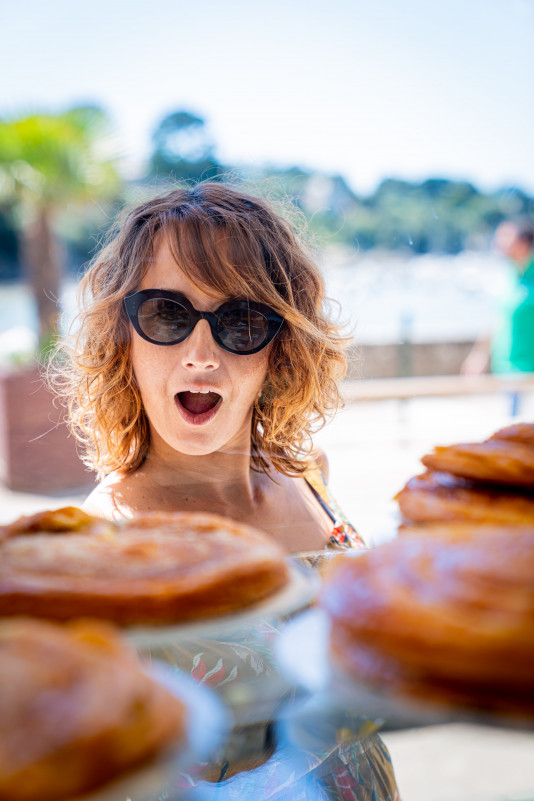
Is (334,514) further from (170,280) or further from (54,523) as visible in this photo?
(54,523)

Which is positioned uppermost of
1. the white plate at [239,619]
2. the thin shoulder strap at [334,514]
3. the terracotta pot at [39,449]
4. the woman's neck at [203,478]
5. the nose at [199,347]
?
the nose at [199,347]

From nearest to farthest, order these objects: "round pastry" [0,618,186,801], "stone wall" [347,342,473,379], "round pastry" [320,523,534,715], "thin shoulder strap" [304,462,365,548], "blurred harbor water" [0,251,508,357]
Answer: "round pastry" [0,618,186,801], "round pastry" [320,523,534,715], "thin shoulder strap" [304,462,365,548], "blurred harbor water" [0,251,508,357], "stone wall" [347,342,473,379]

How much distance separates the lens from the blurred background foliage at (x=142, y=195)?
78.8 inches

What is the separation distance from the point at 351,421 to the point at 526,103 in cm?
149

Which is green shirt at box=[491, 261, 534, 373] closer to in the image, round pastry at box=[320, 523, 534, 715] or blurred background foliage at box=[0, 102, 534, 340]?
blurred background foliage at box=[0, 102, 534, 340]

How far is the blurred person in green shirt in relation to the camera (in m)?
2.18

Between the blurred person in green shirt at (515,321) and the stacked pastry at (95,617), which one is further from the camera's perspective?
the blurred person in green shirt at (515,321)

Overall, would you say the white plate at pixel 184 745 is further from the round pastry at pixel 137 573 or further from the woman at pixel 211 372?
the woman at pixel 211 372

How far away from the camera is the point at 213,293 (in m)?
1.17

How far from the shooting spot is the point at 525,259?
7.20ft

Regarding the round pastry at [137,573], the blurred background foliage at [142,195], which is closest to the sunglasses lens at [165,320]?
the round pastry at [137,573]

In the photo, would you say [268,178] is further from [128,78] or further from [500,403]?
[128,78]

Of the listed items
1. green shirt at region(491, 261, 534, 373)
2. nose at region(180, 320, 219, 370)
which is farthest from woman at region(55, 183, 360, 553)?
green shirt at region(491, 261, 534, 373)

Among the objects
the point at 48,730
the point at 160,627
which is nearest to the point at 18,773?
the point at 48,730
